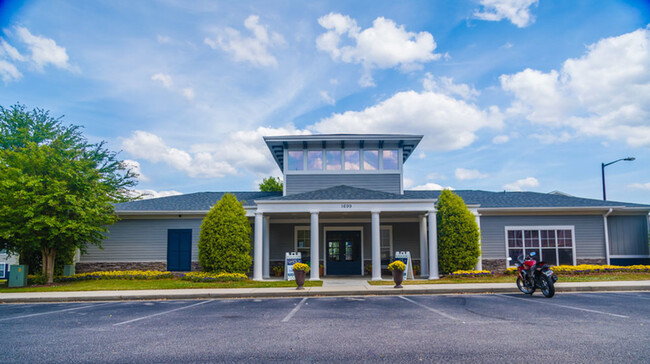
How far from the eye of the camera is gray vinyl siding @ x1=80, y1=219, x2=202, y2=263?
19.6m

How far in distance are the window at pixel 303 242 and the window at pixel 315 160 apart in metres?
3.06

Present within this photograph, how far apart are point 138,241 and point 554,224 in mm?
19816

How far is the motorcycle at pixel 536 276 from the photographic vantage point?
37.2 ft

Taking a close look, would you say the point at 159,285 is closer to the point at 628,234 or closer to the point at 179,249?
the point at 179,249

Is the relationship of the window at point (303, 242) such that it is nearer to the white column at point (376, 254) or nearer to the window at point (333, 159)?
the window at point (333, 159)

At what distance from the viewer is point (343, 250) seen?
67.6 feet

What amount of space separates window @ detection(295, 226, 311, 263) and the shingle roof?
214 centimetres

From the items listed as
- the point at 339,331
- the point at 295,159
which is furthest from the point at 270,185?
the point at 339,331

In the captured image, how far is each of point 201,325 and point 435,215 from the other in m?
11.8

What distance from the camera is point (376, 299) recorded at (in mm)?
11984

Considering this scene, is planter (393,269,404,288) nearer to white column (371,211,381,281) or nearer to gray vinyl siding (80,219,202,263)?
white column (371,211,381,281)

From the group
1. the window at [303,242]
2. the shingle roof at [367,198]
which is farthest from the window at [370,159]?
the window at [303,242]

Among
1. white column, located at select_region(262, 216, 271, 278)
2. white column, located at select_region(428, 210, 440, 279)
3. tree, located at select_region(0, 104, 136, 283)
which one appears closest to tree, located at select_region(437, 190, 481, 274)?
white column, located at select_region(428, 210, 440, 279)

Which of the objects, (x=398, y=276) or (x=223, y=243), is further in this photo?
(x=223, y=243)
